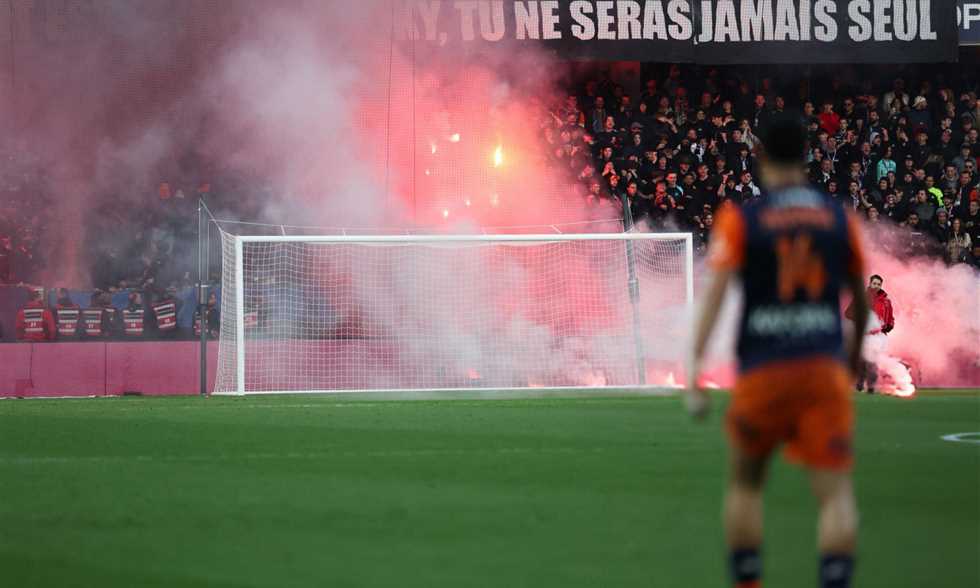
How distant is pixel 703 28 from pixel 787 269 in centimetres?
1970

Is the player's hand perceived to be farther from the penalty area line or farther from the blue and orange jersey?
the penalty area line

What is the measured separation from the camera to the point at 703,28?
23.4 m

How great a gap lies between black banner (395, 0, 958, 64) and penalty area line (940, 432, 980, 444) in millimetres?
12789

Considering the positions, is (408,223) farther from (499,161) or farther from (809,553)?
(809,553)

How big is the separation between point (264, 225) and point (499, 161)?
4234 millimetres

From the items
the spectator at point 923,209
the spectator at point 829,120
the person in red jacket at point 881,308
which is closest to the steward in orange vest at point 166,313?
the person in red jacket at point 881,308

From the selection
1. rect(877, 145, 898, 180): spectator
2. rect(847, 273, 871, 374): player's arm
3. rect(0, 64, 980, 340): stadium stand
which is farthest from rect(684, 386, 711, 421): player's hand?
rect(877, 145, 898, 180): spectator

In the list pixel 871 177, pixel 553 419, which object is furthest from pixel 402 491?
pixel 871 177

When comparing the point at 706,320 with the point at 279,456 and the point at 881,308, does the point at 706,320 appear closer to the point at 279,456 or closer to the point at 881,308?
the point at 279,456

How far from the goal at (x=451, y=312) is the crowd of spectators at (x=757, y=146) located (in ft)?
6.43

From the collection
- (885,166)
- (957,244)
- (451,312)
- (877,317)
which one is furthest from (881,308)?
(451,312)

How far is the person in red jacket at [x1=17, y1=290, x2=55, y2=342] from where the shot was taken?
759 inches

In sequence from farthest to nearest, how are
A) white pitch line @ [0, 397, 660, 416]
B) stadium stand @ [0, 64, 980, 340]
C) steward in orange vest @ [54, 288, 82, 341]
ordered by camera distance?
stadium stand @ [0, 64, 980, 340] < steward in orange vest @ [54, 288, 82, 341] < white pitch line @ [0, 397, 660, 416]

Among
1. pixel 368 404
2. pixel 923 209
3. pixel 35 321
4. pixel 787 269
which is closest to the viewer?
pixel 787 269
